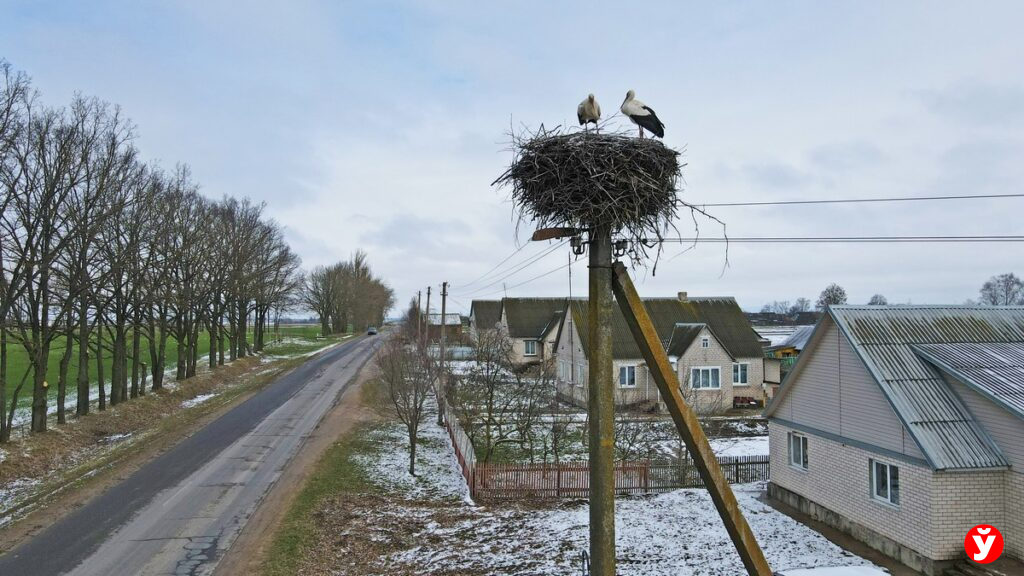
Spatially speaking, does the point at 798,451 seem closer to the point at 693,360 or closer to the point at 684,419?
the point at 684,419

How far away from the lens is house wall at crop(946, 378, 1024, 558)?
11625 millimetres

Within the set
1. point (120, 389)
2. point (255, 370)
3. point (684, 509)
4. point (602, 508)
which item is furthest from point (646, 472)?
point (255, 370)

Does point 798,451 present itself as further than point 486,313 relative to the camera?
No

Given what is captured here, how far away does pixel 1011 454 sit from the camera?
11.8m

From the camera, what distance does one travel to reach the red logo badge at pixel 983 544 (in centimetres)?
1151

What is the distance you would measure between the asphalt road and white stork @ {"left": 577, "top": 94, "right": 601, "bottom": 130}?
11.2 m

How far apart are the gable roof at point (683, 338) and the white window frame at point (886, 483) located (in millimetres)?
21668

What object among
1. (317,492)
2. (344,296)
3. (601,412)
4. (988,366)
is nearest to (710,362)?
(988,366)

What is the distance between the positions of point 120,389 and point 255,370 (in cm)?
1820

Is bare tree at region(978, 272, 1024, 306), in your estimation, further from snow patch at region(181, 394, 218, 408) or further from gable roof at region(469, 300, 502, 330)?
snow patch at region(181, 394, 218, 408)

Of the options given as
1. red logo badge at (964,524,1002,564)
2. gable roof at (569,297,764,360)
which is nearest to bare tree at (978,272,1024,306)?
gable roof at (569,297,764,360)

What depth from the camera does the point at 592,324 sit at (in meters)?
6.49

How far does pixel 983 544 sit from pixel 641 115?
1083cm

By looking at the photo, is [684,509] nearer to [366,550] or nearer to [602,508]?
[366,550]
